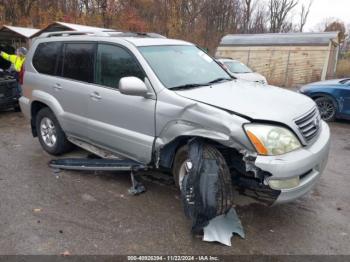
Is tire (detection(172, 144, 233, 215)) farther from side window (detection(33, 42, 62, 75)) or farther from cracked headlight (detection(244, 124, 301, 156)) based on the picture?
side window (detection(33, 42, 62, 75))

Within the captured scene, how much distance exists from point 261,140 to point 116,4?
2572cm

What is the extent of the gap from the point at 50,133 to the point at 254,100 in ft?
11.5

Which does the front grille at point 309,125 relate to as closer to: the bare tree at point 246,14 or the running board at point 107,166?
the running board at point 107,166

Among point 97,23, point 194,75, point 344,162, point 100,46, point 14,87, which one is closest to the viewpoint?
point 194,75

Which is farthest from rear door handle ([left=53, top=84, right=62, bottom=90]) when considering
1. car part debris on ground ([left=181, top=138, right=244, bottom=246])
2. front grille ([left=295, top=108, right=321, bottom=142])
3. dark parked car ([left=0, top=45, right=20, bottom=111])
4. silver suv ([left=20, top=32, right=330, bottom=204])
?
dark parked car ([left=0, top=45, right=20, bottom=111])

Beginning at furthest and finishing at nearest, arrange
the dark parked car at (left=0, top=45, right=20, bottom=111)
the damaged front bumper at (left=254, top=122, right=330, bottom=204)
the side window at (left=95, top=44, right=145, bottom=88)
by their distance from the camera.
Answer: the dark parked car at (left=0, top=45, right=20, bottom=111), the side window at (left=95, top=44, right=145, bottom=88), the damaged front bumper at (left=254, top=122, right=330, bottom=204)

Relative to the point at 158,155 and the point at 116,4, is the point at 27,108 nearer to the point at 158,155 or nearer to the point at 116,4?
the point at 158,155

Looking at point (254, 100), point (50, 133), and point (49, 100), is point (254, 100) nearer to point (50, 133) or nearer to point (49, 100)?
point (49, 100)

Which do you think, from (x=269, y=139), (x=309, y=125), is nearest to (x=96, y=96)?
(x=269, y=139)

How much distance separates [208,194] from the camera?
10.0 ft

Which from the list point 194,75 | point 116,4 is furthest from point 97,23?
point 194,75

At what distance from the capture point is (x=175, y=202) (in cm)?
393

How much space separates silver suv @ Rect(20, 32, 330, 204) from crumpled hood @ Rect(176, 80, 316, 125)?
0.01 metres

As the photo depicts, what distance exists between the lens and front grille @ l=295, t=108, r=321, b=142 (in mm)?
3270
